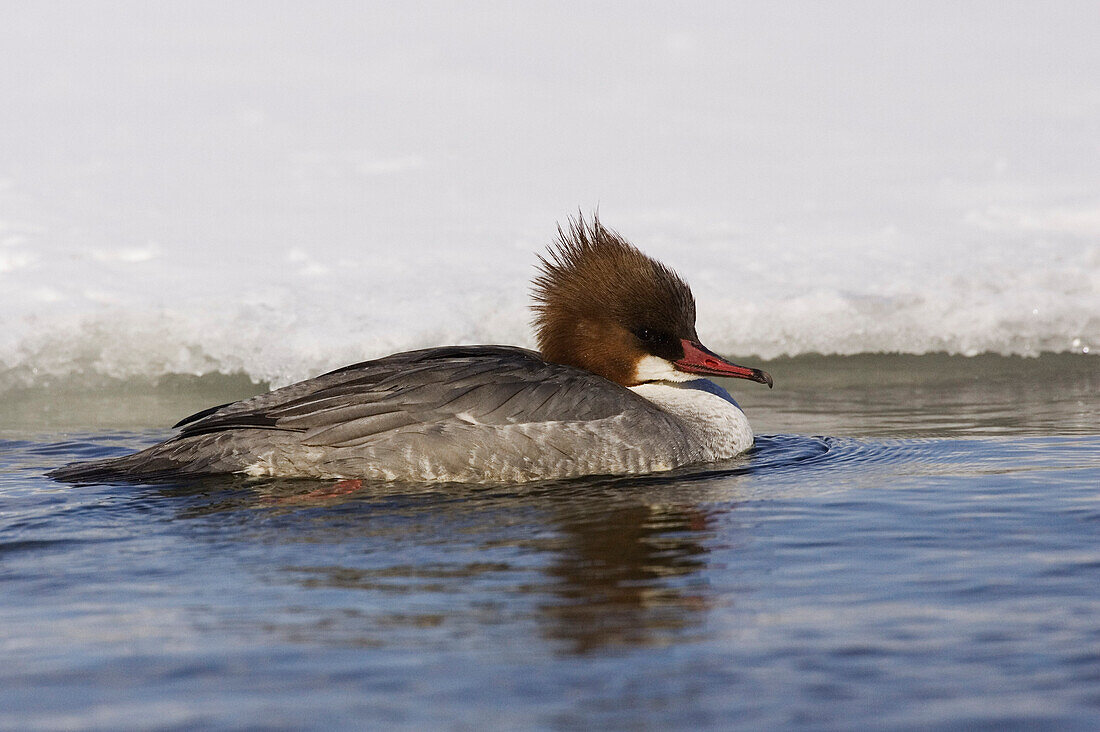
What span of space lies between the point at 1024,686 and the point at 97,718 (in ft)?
7.35

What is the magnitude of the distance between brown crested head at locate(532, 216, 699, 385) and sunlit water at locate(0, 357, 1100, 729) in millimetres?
868

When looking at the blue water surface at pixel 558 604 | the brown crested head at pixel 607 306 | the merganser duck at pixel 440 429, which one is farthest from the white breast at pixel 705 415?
the blue water surface at pixel 558 604

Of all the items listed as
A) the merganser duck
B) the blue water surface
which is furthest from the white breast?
the blue water surface

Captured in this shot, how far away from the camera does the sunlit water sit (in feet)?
9.84

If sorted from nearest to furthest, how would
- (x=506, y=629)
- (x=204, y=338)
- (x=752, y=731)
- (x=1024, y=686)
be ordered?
(x=752, y=731) → (x=1024, y=686) → (x=506, y=629) → (x=204, y=338)

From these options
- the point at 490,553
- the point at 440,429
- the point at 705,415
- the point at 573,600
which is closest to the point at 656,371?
the point at 705,415

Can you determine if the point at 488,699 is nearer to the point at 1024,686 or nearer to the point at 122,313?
the point at 1024,686

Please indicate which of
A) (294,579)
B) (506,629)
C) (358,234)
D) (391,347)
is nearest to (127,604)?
(294,579)

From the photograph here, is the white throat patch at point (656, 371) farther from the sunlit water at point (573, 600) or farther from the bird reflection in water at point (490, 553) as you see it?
the bird reflection in water at point (490, 553)

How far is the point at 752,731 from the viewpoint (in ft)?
9.28

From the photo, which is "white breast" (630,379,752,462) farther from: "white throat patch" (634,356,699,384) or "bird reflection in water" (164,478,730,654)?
"bird reflection in water" (164,478,730,654)

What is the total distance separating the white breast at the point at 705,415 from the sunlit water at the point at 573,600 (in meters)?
0.25

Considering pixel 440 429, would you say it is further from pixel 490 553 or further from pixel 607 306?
pixel 490 553

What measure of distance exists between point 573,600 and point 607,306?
9.73 feet
